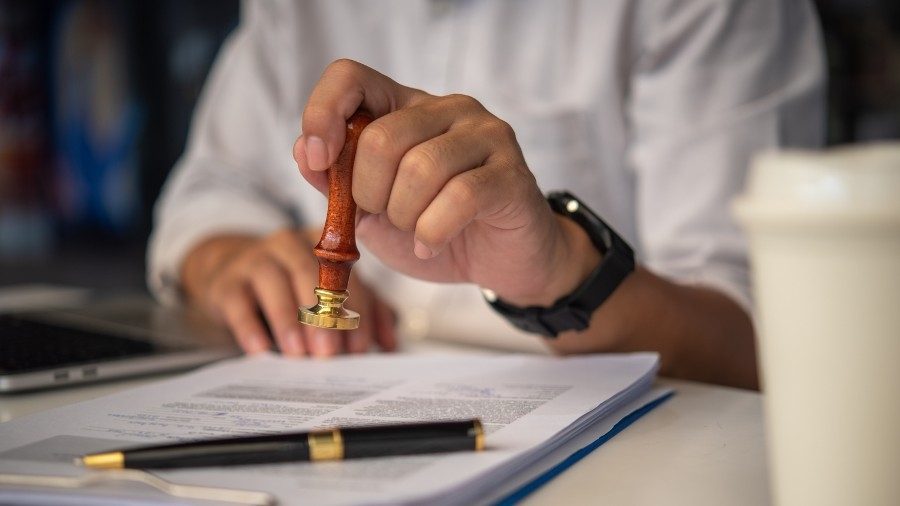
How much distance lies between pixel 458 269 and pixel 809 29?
1.91 feet

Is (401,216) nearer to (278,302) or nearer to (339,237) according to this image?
(339,237)

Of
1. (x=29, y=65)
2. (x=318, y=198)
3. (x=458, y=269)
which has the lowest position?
(x=458, y=269)

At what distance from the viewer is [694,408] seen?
529 mm

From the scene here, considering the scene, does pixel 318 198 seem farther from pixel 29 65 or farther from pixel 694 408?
pixel 29 65

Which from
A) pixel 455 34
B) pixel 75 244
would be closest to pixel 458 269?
pixel 455 34

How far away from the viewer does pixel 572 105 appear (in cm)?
99

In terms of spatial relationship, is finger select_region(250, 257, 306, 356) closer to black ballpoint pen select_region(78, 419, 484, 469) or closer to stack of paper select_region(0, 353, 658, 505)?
stack of paper select_region(0, 353, 658, 505)

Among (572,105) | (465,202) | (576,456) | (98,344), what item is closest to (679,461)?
(576,456)

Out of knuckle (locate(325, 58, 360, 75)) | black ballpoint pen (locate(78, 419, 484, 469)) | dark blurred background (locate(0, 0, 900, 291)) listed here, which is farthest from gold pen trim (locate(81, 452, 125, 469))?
dark blurred background (locate(0, 0, 900, 291))

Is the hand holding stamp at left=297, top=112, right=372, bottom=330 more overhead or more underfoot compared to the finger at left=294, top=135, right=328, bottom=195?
more underfoot

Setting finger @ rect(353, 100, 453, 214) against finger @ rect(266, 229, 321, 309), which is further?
finger @ rect(266, 229, 321, 309)

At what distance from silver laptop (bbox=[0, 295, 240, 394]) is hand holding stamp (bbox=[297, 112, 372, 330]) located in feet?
0.87

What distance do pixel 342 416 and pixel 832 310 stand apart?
0.87 ft

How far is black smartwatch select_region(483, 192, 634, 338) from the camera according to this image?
1.93 ft
